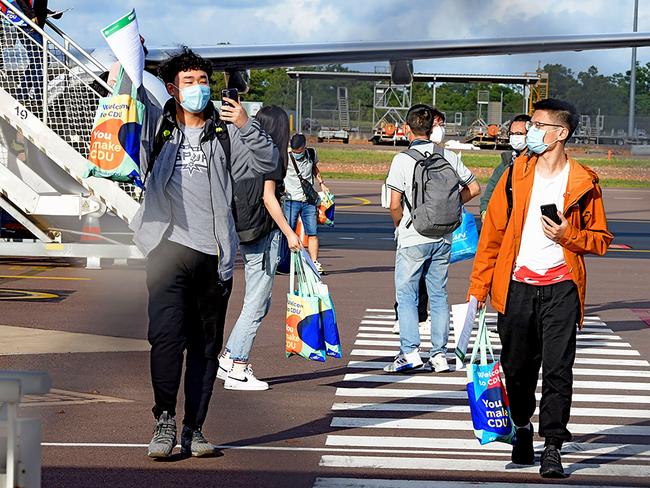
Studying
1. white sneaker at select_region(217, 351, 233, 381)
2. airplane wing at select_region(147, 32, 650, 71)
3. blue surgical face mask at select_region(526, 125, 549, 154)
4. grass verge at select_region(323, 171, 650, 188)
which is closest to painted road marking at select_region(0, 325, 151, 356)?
white sneaker at select_region(217, 351, 233, 381)

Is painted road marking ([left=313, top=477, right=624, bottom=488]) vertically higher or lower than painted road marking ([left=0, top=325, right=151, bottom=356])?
higher

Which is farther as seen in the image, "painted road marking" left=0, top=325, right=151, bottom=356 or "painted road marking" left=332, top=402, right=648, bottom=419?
"painted road marking" left=0, top=325, right=151, bottom=356

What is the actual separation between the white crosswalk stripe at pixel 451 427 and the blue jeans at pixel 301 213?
4.04 metres

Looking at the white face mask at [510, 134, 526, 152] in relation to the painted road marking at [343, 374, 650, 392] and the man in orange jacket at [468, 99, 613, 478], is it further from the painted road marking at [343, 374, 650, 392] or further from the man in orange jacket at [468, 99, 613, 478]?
the man in orange jacket at [468, 99, 613, 478]

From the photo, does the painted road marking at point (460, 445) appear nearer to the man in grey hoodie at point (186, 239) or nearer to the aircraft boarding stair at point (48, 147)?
the man in grey hoodie at point (186, 239)

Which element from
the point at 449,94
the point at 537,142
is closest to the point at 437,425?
the point at 537,142

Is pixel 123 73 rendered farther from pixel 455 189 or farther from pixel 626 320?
pixel 626 320

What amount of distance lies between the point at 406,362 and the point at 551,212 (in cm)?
341

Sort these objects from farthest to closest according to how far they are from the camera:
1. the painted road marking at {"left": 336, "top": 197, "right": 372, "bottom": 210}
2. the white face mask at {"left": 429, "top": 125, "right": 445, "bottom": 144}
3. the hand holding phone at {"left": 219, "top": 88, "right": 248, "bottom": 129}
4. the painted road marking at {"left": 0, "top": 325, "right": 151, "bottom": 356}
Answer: the painted road marking at {"left": 336, "top": 197, "right": 372, "bottom": 210}, the painted road marking at {"left": 0, "top": 325, "right": 151, "bottom": 356}, the white face mask at {"left": 429, "top": 125, "right": 445, "bottom": 144}, the hand holding phone at {"left": 219, "top": 88, "right": 248, "bottom": 129}

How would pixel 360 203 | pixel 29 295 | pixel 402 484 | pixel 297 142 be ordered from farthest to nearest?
pixel 360 203 < pixel 297 142 < pixel 29 295 < pixel 402 484

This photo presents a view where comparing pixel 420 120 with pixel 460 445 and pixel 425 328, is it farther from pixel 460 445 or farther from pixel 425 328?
pixel 460 445

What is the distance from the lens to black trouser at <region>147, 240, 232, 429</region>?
6.28 meters

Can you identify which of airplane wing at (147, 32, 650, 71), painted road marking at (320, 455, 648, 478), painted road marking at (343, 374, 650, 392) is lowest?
painted road marking at (343, 374, 650, 392)

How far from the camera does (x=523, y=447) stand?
633 cm
